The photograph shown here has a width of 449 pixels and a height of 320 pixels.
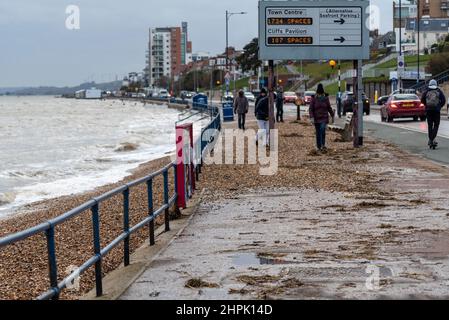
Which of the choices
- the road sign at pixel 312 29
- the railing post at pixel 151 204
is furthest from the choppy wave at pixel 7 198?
the railing post at pixel 151 204

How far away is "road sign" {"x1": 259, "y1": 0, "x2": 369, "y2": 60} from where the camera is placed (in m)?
23.2

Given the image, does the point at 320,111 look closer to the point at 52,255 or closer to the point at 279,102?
the point at 52,255

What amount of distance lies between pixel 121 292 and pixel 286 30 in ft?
55.6

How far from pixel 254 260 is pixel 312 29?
15.6 m

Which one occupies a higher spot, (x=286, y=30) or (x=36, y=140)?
(x=286, y=30)

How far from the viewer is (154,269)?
8.35m

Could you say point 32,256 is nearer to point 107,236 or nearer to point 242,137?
point 107,236

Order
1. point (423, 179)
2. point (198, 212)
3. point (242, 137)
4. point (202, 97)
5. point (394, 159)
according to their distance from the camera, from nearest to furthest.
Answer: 1. point (198, 212)
2. point (423, 179)
3. point (394, 159)
4. point (242, 137)
5. point (202, 97)

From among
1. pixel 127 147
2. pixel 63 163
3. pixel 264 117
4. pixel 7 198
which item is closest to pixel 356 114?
pixel 264 117

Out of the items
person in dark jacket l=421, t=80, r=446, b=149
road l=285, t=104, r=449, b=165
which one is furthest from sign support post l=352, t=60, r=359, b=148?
person in dark jacket l=421, t=80, r=446, b=149

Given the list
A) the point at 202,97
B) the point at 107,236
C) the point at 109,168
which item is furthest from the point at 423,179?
the point at 202,97

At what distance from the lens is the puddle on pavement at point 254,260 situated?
27.7 ft

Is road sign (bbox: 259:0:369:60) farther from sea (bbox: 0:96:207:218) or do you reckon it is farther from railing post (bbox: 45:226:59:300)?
railing post (bbox: 45:226:59:300)
